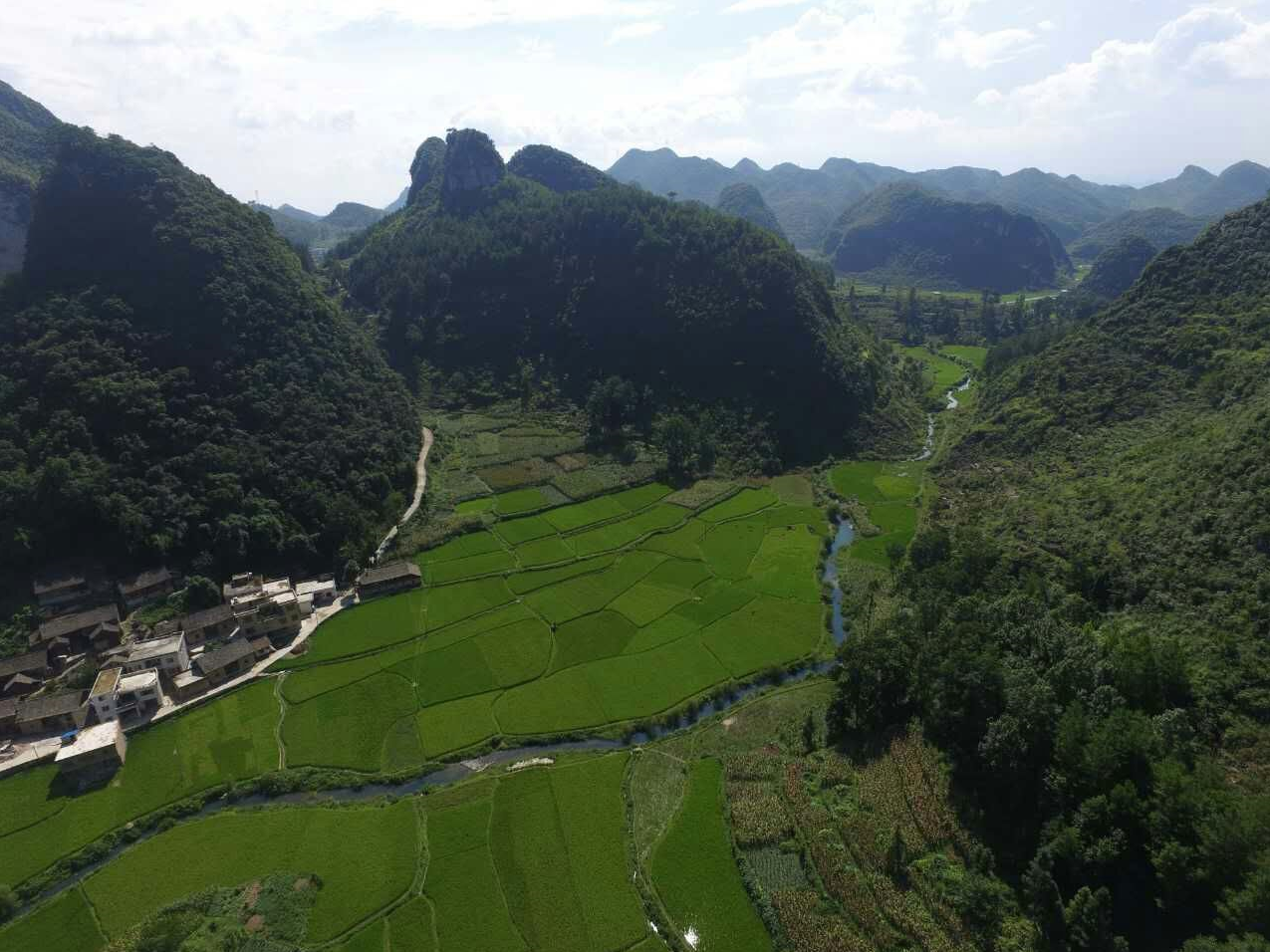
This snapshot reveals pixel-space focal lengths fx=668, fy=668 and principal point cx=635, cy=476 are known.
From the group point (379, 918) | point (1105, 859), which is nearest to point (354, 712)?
point (379, 918)

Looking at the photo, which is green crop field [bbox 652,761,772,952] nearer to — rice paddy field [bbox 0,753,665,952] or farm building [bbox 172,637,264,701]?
rice paddy field [bbox 0,753,665,952]

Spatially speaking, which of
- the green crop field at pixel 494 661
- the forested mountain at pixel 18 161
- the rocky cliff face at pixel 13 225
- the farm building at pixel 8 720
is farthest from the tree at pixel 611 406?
the rocky cliff face at pixel 13 225

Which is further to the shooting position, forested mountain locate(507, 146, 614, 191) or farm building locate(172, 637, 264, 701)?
forested mountain locate(507, 146, 614, 191)

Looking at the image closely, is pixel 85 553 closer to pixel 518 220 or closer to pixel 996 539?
pixel 996 539

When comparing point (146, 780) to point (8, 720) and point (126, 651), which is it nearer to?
point (8, 720)

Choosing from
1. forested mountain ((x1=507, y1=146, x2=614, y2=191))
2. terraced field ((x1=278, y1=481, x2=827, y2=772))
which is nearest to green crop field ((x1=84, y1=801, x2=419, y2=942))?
terraced field ((x1=278, y1=481, x2=827, y2=772))
